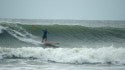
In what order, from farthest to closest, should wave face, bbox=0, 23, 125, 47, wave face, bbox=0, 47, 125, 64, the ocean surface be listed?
wave face, bbox=0, 23, 125, 47 < wave face, bbox=0, 47, 125, 64 < the ocean surface

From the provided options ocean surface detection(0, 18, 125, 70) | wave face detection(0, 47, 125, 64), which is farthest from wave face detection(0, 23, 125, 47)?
wave face detection(0, 47, 125, 64)

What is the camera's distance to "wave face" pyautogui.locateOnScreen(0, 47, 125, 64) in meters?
19.3

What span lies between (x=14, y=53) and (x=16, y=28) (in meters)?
8.40

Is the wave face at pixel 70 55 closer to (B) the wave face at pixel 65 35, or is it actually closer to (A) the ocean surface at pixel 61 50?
(A) the ocean surface at pixel 61 50

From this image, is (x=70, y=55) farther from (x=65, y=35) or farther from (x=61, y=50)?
(x=65, y=35)

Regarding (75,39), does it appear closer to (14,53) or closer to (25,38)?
(25,38)

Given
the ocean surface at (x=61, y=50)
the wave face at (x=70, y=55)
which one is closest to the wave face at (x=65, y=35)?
the ocean surface at (x=61, y=50)

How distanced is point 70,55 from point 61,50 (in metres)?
1.15

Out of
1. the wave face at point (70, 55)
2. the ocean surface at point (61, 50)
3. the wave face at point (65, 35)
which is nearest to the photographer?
the ocean surface at point (61, 50)

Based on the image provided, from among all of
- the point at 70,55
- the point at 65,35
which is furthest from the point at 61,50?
the point at 65,35

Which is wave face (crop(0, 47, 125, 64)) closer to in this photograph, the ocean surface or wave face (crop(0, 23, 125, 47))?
the ocean surface

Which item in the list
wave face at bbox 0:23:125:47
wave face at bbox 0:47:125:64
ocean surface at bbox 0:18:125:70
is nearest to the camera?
ocean surface at bbox 0:18:125:70

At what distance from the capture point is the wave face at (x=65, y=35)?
25.4 meters

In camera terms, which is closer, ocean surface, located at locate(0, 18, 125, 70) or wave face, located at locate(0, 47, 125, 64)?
ocean surface, located at locate(0, 18, 125, 70)
